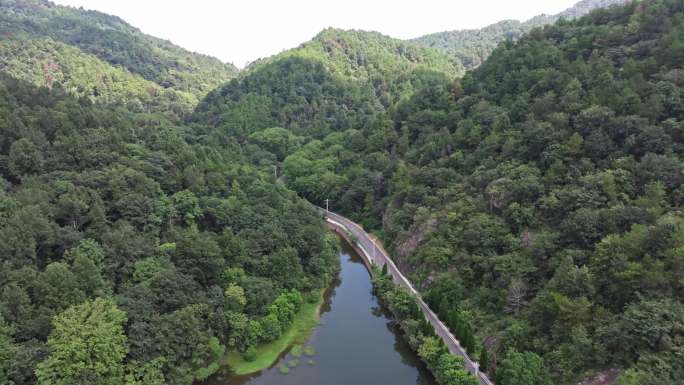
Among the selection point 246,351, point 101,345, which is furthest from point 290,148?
point 101,345

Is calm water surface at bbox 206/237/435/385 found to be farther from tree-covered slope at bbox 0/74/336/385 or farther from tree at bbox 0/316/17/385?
tree at bbox 0/316/17/385

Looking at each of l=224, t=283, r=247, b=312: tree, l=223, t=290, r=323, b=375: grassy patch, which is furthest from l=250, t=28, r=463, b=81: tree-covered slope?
l=224, t=283, r=247, b=312: tree

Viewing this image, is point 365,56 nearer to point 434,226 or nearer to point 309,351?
point 434,226

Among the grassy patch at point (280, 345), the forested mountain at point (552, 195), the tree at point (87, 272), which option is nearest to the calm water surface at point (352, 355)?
the grassy patch at point (280, 345)

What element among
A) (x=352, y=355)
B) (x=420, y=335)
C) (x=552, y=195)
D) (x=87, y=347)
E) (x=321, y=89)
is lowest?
(x=352, y=355)

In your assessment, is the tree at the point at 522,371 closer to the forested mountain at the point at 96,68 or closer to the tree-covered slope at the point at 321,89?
the tree-covered slope at the point at 321,89

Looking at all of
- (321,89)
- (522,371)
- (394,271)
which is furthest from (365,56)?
(522,371)
